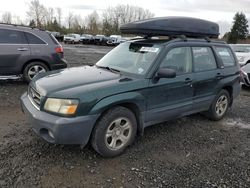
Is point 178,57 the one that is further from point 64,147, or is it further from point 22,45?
point 22,45

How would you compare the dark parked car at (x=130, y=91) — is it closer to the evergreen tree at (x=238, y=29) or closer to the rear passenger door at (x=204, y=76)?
the rear passenger door at (x=204, y=76)

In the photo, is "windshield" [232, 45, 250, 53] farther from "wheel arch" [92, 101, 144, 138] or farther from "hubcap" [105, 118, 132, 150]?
"hubcap" [105, 118, 132, 150]

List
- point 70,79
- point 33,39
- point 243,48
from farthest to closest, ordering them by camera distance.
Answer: point 243,48 → point 33,39 → point 70,79

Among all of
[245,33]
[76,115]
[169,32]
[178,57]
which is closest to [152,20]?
[169,32]

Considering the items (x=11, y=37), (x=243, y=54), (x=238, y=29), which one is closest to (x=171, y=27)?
(x=11, y=37)

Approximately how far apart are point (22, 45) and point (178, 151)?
5.59 m

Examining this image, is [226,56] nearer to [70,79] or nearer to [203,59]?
[203,59]

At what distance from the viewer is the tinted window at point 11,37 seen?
7.39 meters

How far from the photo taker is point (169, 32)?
455 cm

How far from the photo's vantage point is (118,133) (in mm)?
3764

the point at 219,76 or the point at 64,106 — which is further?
the point at 219,76

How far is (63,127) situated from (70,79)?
33.8 inches

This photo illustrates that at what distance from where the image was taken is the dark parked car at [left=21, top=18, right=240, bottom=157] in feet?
10.8

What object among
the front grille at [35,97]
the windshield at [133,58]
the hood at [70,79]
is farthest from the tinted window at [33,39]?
the front grille at [35,97]
